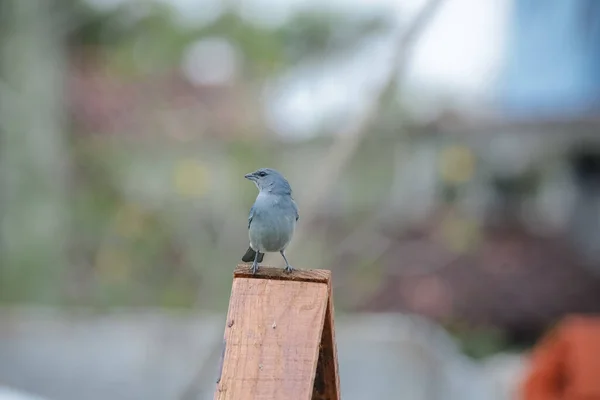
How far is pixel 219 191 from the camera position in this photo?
6.00 meters

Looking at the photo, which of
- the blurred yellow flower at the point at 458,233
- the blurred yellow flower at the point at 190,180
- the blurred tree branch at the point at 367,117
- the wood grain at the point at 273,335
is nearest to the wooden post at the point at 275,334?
the wood grain at the point at 273,335

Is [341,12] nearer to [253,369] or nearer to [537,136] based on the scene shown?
[537,136]

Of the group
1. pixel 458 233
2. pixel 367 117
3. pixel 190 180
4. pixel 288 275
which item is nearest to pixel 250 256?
pixel 288 275

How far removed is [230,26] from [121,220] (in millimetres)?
1688

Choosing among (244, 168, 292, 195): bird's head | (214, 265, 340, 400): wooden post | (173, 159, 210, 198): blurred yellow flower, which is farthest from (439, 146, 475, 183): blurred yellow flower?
(214, 265, 340, 400): wooden post

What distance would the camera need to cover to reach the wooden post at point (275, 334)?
1.29m

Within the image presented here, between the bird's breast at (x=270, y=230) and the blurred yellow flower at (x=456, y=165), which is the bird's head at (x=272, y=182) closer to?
the bird's breast at (x=270, y=230)

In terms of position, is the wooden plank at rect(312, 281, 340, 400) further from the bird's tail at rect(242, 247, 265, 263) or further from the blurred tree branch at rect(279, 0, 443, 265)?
the blurred tree branch at rect(279, 0, 443, 265)

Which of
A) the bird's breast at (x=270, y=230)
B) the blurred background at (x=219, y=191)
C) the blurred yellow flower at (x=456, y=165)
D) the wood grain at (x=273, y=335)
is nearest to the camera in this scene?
the wood grain at (x=273, y=335)

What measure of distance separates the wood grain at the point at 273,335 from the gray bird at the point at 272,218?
0.57 feet

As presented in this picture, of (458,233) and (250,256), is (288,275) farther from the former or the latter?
(458,233)

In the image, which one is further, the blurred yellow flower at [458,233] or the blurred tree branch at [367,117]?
the blurred yellow flower at [458,233]

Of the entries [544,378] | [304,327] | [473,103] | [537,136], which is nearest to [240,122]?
[473,103]

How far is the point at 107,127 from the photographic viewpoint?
6.79 m
